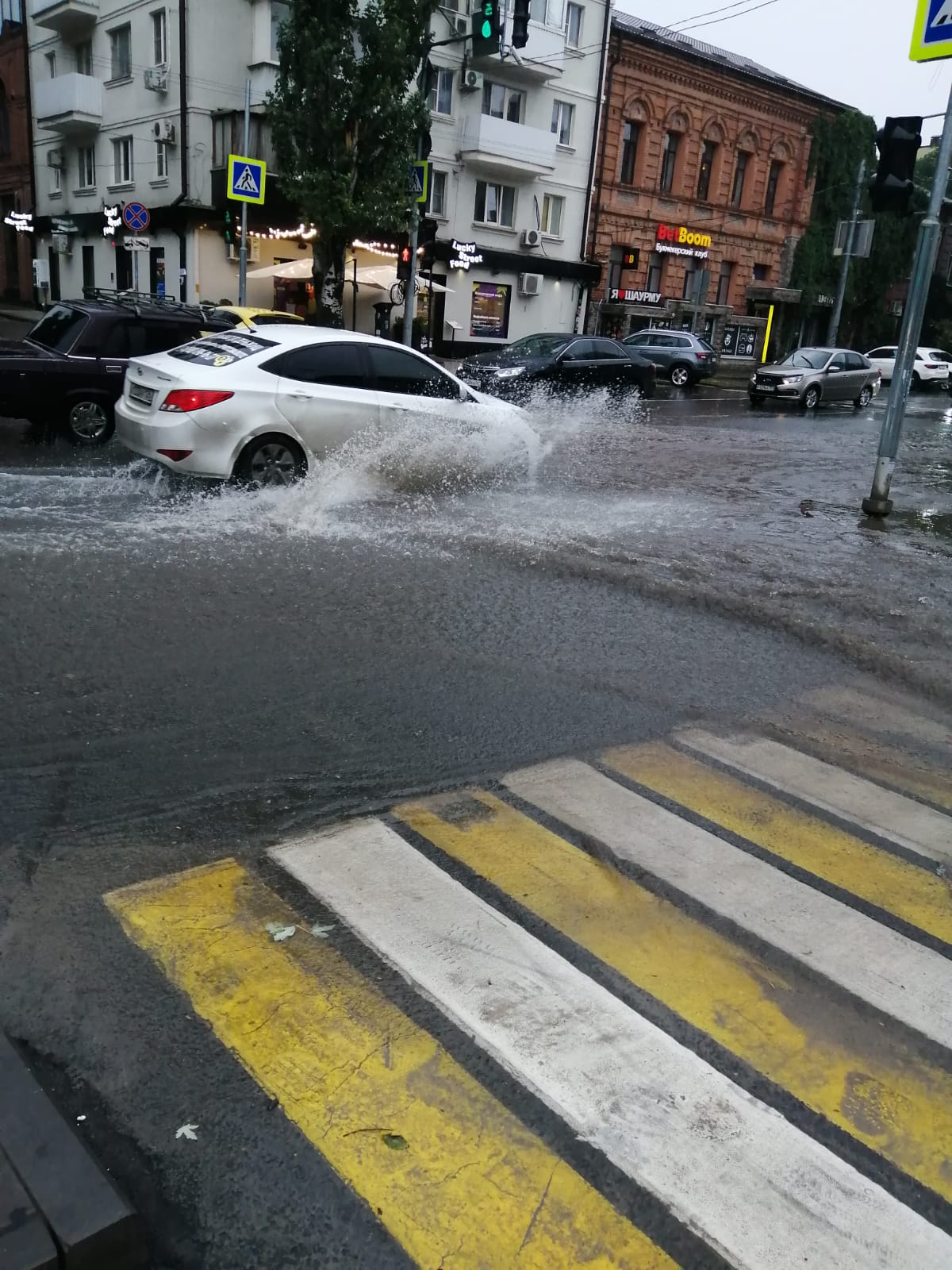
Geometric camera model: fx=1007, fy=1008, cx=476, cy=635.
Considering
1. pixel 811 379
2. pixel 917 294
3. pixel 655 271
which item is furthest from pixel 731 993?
pixel 655 271

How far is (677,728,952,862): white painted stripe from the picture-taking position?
412 cm

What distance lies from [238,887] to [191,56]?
31307mm

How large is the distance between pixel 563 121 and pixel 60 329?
100 feet

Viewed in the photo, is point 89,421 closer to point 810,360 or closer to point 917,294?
point 917,294

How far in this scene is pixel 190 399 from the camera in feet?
28.3

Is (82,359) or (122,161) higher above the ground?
(122,161)

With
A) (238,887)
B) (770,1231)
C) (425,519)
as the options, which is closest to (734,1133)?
(770,1231)

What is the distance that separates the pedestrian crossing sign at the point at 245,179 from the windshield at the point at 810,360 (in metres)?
15.1

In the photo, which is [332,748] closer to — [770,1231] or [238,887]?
[238,887]

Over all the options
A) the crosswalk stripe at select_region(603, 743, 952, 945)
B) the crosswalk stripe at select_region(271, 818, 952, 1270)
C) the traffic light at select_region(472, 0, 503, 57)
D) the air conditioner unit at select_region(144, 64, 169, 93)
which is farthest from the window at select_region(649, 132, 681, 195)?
the crosswalk stripe at select_region(271, 818, 952, 1270)

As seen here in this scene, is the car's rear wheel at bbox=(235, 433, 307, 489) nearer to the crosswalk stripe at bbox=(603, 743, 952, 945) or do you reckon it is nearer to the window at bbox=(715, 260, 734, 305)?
the crosswalk stripe at bbox=(603, 743, 952, 945)

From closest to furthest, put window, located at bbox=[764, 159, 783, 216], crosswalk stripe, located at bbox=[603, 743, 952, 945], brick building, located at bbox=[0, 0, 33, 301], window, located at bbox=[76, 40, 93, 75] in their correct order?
crosswalk stripe, located at bbox=[603, 743, 952, 945] < window, located at bbox=[76, 40, 93, 75] < brick building, located at bbox=[0, 0, 33, 301] < window, located at bbox=[764, 159, 783, 216]

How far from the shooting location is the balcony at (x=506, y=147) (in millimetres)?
Result: 33188

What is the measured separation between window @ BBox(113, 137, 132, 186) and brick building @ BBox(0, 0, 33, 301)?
5366 mm
